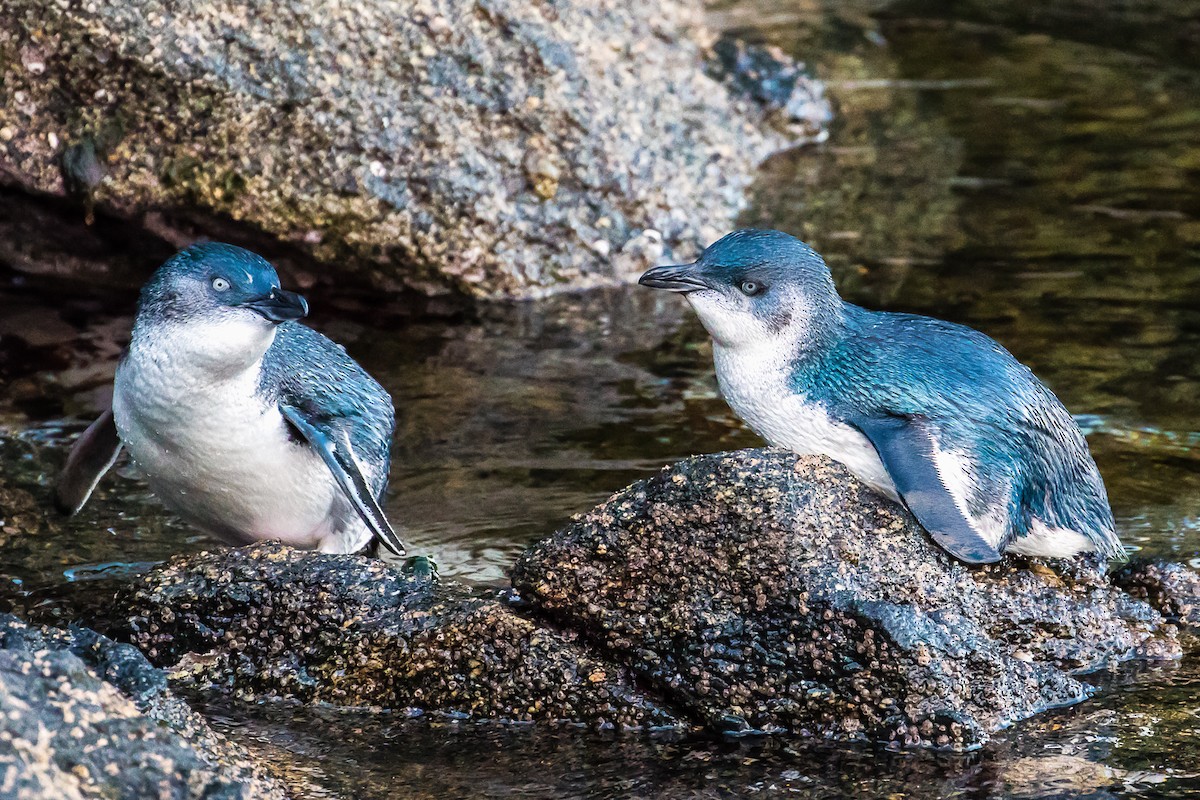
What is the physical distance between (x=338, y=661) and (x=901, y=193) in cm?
683

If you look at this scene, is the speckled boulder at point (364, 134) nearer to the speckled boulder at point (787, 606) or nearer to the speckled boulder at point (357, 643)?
the speckled boulder at point (357, 643)

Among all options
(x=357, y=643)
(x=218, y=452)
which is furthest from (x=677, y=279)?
(x=218, y=452)

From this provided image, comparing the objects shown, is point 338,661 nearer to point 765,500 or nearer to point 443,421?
point 765,500

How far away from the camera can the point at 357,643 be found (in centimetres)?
509

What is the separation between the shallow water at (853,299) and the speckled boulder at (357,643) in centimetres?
12

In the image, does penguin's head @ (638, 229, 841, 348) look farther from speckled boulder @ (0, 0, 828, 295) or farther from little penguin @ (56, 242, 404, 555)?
speckled boulder @ (0, 0, 828, 295)

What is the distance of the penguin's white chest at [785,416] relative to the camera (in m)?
5.22

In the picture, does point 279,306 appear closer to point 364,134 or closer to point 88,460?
point 88,460

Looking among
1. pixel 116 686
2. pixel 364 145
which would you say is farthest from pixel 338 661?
pixel 364 145

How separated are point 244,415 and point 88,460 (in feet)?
3.46

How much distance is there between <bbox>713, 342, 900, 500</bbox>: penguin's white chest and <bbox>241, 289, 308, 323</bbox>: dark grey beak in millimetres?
1407

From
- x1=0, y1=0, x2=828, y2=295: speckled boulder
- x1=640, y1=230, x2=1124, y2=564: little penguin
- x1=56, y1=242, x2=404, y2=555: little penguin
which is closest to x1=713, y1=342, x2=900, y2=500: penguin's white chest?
x1=640, y1=230, x2=1124, y2=564: little penguin

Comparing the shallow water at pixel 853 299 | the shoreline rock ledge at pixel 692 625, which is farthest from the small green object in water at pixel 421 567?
the shoreline rock ledge at pixel 692 625

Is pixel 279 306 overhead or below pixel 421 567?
overhead
